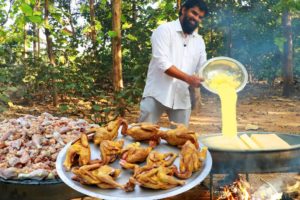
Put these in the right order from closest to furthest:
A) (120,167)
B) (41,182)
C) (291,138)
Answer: (120,167), (41,182), (291,138)

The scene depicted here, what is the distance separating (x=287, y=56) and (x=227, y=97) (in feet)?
31.2

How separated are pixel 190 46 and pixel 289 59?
28.4ft

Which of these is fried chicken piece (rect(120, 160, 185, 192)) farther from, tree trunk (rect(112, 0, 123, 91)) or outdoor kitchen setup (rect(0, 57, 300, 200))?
tree trunk (rect(112, 0, 123, 91))

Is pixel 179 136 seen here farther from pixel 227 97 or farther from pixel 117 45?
pixel 117 45

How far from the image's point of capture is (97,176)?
5.51 feet

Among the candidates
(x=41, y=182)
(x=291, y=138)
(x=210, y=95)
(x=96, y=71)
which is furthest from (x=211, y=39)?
(x=41, y=182)

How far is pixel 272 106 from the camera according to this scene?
10.7 meters

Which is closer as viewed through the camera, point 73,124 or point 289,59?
point 73,124

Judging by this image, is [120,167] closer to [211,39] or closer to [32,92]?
[32,92]

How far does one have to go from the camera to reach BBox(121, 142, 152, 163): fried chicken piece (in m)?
1.87

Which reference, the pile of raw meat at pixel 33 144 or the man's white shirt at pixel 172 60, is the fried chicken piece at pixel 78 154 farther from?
the man's white shirt at pixel 172 60

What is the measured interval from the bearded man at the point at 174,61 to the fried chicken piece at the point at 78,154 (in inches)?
78.9

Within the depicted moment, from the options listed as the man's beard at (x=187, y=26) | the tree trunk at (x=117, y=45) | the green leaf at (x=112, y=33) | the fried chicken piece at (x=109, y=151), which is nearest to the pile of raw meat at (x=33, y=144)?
the fried chicken piece at (x=109, y=151)

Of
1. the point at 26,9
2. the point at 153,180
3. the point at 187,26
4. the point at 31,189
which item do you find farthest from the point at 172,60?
the point at 26,9
